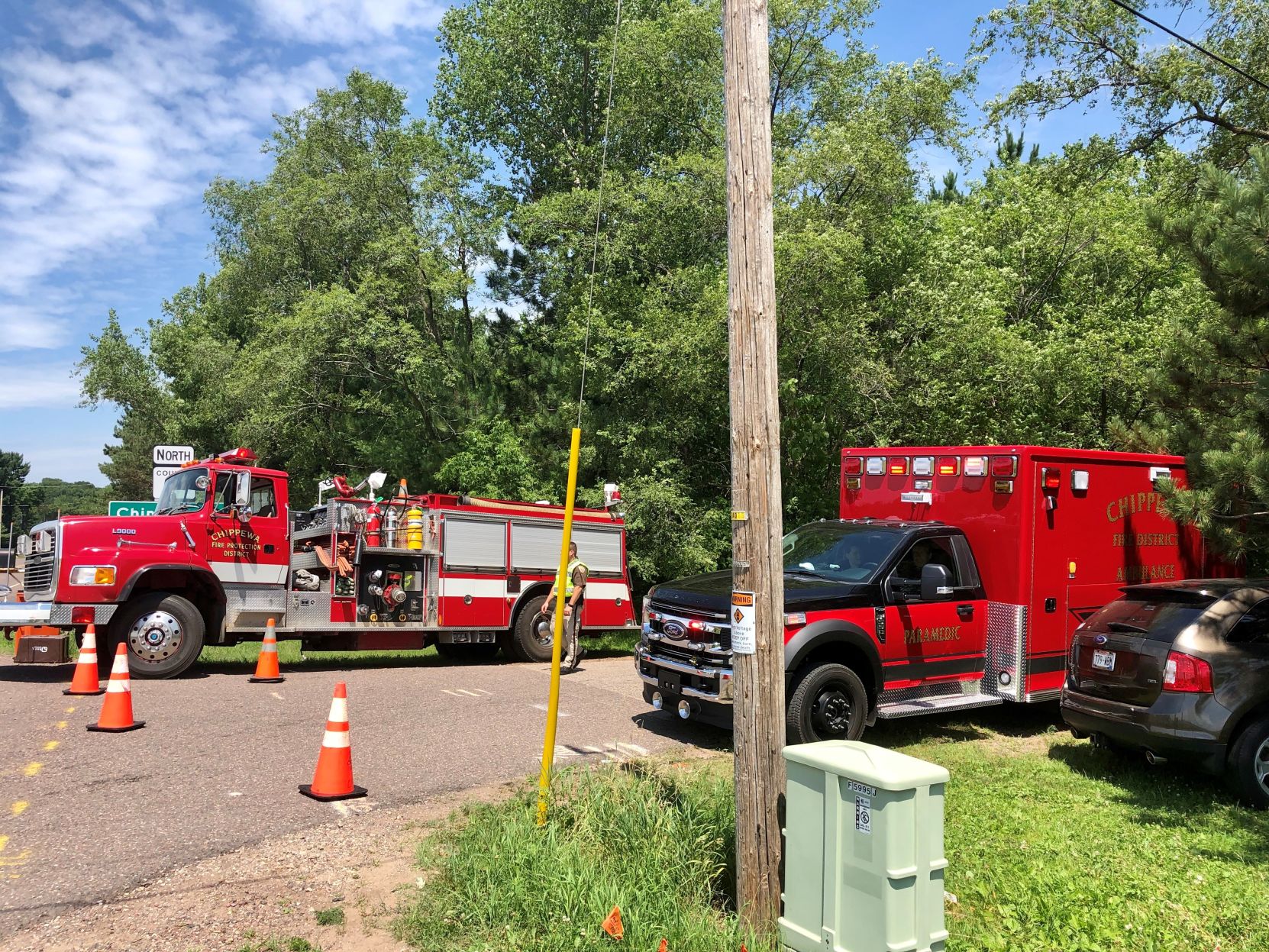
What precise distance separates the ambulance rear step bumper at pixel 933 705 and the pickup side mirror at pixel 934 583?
0.95m

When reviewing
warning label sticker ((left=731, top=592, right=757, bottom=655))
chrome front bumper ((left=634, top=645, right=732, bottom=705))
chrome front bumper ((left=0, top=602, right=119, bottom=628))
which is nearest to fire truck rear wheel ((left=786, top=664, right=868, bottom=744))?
chrome front bumper ((left=634, top=645, right=732, bottom=705))

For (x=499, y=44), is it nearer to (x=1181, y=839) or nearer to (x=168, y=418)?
(x=168, y=418)

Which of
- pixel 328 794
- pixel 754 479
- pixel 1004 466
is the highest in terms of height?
pixel 1004 466

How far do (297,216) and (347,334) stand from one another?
219 inches

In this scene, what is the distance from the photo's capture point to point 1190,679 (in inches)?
275

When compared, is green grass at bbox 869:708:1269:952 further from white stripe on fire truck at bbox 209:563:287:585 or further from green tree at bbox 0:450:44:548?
green tree at bbox 0:450:44:548

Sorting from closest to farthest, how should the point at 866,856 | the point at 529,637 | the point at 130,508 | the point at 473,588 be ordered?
1. the point at 866,856
2. the point at 473,588
3. the point at 529,637
4. the point at 130,508

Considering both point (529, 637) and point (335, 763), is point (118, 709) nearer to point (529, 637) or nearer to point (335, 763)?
point (335, 763)

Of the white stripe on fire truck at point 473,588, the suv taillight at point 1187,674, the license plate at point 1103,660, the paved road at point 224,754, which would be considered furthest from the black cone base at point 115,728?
the suv taillight at point 1187,674

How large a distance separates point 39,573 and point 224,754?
5565mm

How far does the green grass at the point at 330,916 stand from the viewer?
4562mm

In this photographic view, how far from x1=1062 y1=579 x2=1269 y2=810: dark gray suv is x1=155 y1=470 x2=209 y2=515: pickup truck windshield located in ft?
34.7

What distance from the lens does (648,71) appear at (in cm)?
2252

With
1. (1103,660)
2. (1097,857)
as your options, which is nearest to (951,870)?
(1097,857)
